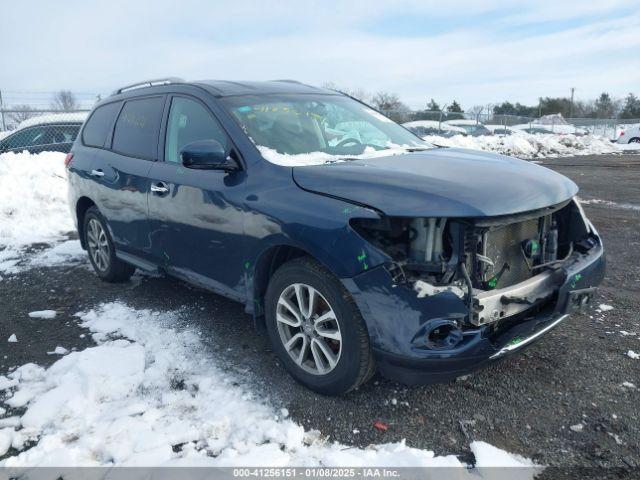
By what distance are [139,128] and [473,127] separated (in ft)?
76.7

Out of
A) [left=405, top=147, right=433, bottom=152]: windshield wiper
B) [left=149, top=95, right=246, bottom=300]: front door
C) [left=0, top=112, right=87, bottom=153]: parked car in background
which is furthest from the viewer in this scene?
[left=0, top=112, right=87, bottom=153]: parked car in background

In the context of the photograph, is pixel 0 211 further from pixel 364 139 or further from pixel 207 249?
pixel 364 139

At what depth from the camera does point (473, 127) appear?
83.5ft

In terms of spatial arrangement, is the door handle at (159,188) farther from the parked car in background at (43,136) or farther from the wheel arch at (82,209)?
the parked car in background at (43,136)

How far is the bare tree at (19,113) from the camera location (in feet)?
45.5

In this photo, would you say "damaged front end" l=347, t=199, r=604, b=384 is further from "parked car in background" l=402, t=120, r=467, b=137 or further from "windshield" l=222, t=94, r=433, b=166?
"parked car in background" l=402, t=120, r=467, b=137

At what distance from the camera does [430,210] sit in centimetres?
254

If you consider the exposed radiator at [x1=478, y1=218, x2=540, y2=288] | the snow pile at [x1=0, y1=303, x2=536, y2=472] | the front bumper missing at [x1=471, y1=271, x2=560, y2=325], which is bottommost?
the snow pile at [x1=0, y1=303, x2=536, y2=472]

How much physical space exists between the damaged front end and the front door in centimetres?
104

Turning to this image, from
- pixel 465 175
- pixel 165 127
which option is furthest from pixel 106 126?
pixel 465 175

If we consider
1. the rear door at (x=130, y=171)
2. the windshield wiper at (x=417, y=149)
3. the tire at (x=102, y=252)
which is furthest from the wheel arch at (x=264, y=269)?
the tire at (x=102, y=252)

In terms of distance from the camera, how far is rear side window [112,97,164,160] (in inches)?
165

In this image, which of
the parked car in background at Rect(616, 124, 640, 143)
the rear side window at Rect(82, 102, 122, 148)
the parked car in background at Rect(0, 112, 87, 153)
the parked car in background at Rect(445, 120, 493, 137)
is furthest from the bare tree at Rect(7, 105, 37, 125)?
the parked car in background at Rect(616, 124, 640, 143)

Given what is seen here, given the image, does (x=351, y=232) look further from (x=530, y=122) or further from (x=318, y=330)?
(x=530, y=122)
